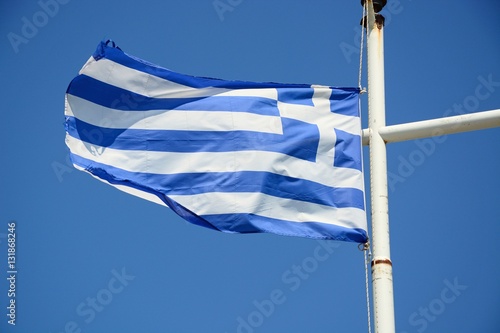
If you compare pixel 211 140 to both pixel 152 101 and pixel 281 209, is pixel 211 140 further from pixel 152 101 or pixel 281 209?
pixel 281 209

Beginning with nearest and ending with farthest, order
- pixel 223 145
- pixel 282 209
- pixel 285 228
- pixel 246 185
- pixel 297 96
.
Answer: pixel 285 228 < pixel 282 209 < pixel 246 185 < pixel 223 145 < pixel 297 96

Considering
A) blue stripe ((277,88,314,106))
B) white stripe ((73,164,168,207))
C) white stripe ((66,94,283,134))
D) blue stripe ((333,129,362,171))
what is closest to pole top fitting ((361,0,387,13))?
blue stripe ((277,88,314,106))

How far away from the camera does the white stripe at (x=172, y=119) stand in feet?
30.3

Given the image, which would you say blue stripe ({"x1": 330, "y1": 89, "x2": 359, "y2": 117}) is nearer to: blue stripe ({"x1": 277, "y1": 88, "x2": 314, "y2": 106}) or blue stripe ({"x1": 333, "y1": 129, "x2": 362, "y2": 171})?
blue stripe ({"x1": 277, "y1": 88, "x2": 314, "y2": 106})

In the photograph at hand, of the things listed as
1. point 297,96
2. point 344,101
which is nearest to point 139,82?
point 297,96

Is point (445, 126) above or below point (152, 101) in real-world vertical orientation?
below

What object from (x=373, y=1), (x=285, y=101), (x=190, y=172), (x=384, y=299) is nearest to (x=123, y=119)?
(x=190, y=172)

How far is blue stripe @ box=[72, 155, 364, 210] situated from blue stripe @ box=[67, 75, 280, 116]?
837 mm

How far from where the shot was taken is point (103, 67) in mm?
9609

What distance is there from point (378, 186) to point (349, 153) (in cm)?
96

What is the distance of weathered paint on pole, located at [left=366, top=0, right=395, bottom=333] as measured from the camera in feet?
24.5

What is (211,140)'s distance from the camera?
923 centimetres

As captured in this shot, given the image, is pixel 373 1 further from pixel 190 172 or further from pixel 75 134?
pixel 75 134

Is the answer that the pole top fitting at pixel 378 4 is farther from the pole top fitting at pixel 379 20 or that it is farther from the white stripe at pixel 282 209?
the white stripe at pixel 282 209
